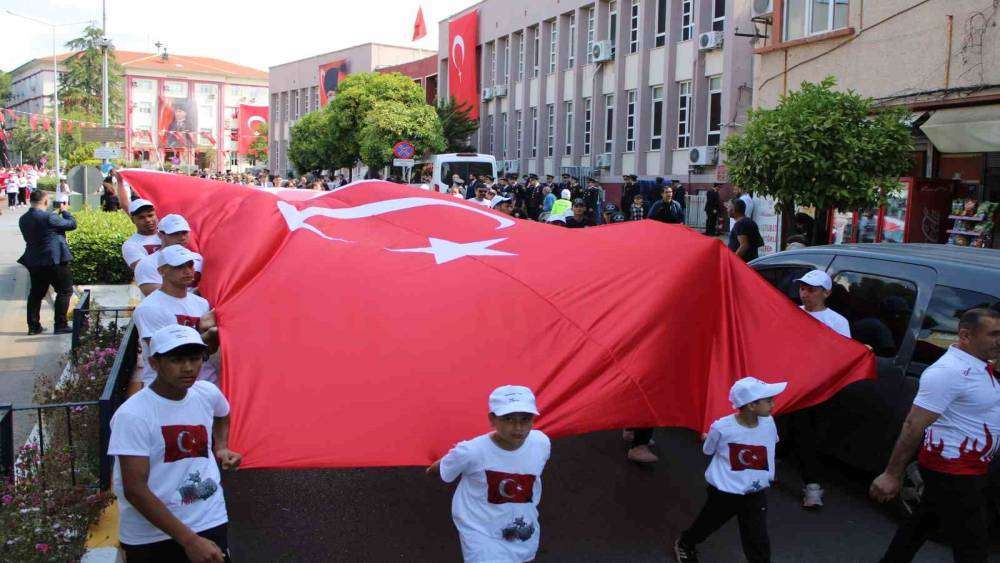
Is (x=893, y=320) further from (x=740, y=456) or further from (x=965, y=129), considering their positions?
(x=965, y=129)

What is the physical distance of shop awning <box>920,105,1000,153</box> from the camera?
13.4 m

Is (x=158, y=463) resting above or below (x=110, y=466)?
above

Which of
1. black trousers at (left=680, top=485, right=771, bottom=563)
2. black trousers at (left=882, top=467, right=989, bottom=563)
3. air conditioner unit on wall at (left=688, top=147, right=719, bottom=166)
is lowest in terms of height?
black trousers at (left=680, top=485, right=771, bottom=563)

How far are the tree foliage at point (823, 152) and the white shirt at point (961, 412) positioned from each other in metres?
7.08

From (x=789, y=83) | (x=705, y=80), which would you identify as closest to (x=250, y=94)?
(x=705, y=80)

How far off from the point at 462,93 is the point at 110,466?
42.5 m

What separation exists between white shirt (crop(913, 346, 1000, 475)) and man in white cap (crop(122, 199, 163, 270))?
5.64 metres

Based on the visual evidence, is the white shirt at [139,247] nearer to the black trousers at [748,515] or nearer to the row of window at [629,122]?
the black trousers at [748,515]

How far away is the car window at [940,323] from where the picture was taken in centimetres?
543

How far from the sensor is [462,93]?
153ft

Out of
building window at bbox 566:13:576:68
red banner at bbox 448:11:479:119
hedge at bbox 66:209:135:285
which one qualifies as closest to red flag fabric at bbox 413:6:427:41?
red banner at bbox 448:11:479:119

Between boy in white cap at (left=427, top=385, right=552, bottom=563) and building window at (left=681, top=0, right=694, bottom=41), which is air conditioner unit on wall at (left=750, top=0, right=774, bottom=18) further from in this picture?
boy in white cap at (left=427, top=385, right=552, bottom=563)

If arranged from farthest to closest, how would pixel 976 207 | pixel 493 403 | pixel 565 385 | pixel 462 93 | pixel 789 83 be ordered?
pixel 462 93 < pixel 789 83 < pixel 976 207 < pixel 565 385 < pixel 493 403

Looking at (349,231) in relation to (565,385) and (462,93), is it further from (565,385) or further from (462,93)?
(462,93)
